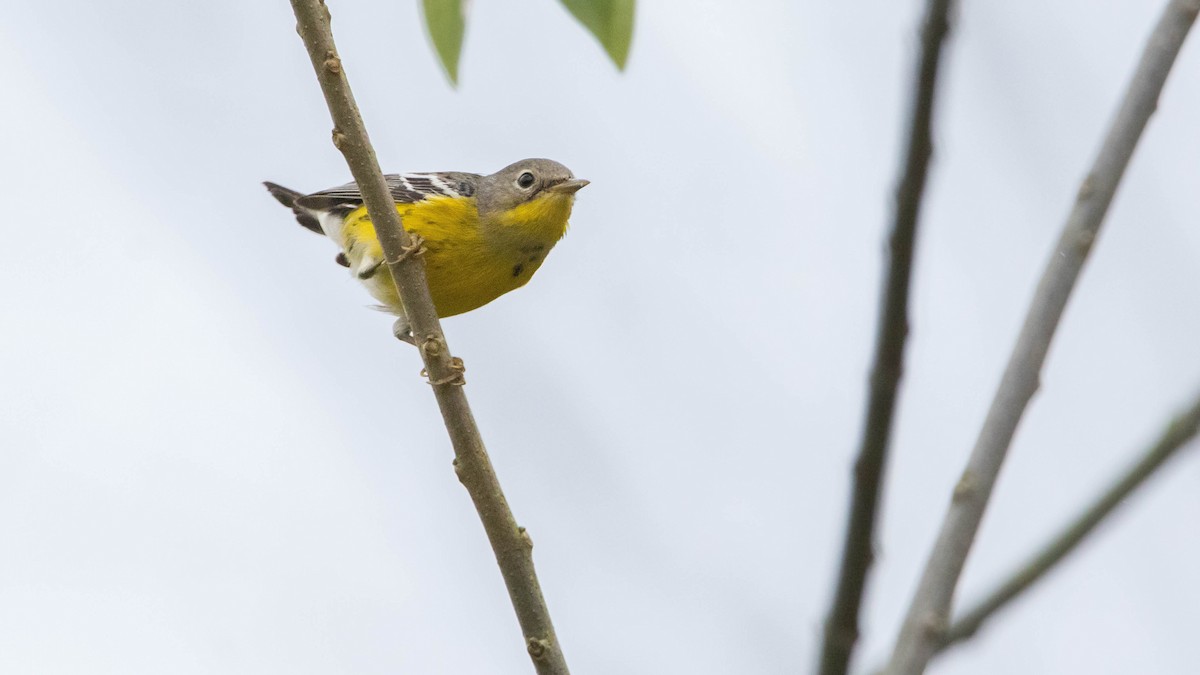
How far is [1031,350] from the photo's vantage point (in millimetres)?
1918

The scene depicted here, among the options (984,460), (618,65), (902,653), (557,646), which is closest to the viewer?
(902,653)

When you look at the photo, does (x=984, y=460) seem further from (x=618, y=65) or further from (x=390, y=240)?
(x=390, y=240)

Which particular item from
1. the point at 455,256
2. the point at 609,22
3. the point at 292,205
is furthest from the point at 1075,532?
the point at 292,205

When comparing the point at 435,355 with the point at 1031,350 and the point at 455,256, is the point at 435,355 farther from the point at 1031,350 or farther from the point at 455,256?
the point at 455,256

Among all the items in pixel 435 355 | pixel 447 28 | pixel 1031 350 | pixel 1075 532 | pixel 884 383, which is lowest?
pixel 435 355

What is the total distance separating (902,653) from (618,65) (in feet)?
3.58

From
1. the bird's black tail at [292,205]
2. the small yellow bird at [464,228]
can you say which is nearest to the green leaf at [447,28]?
the small yellow bird at [464,228]

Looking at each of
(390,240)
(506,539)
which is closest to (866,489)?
(506,539)

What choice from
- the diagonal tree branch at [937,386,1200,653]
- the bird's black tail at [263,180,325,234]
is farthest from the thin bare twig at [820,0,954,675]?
the bird's black tail at [263,180,325,234]

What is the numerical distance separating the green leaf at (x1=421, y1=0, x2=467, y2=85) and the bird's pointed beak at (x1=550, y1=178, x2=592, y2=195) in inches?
181

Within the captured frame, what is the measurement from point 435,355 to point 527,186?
348cm

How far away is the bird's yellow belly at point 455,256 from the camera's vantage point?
264 inches

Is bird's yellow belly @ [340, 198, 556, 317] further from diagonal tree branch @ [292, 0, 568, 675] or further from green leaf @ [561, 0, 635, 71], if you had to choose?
green leaf @ [561, 0, 635, 71]

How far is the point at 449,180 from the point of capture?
7430mm
